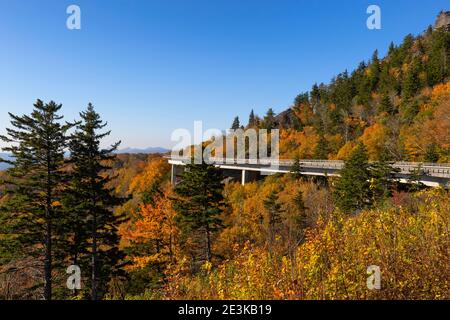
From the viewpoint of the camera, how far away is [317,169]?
45.0 metres

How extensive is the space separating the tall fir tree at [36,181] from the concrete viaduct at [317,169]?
820 centimetres

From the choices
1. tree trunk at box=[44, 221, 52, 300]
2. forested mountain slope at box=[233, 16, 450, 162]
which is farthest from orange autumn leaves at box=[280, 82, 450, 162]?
tree trunk at box=[44, 221, 52, 300]

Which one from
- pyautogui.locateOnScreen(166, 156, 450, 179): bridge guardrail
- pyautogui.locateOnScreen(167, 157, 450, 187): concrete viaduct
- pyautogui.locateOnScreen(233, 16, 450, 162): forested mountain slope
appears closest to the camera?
pyautogui.locateOnScreen(167, 157, 450, 187): concrete viaduct

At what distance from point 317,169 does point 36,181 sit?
37591 millimetres

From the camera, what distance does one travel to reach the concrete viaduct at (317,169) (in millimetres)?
28516

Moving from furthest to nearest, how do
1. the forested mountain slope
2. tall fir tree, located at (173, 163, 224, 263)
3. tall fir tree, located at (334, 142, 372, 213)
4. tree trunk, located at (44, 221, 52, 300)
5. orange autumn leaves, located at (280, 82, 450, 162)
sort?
the forested mountain slope
tall fir tree, located at (334, 142, 372, 213)
orange autumn leaves, located at (280, 82, 450, 162)
tall fir tree, located at (173, 163, 224, 263)
tree trunk, located at (44, 221, 52, 300)

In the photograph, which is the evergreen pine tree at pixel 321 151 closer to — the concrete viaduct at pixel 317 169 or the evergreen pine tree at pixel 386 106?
the concrete viaduct at pixel 317 169

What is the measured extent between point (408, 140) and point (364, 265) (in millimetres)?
48988

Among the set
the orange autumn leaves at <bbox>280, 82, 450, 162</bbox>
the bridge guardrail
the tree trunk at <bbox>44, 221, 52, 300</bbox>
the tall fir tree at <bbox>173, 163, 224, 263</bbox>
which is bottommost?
the tree trunk at <bbox>44, 221, 52, 300</bbox>

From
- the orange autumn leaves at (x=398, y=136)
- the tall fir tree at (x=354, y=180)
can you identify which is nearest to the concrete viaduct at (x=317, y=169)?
the orange autumn leaves at (x=398, y=136)

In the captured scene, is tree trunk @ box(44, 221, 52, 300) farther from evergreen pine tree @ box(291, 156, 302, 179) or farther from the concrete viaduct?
evergreen pine tree @ box(291, 156, 302, 179)

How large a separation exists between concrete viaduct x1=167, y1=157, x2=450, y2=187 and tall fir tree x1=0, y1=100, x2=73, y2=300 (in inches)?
323

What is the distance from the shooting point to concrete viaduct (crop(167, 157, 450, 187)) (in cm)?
2852
